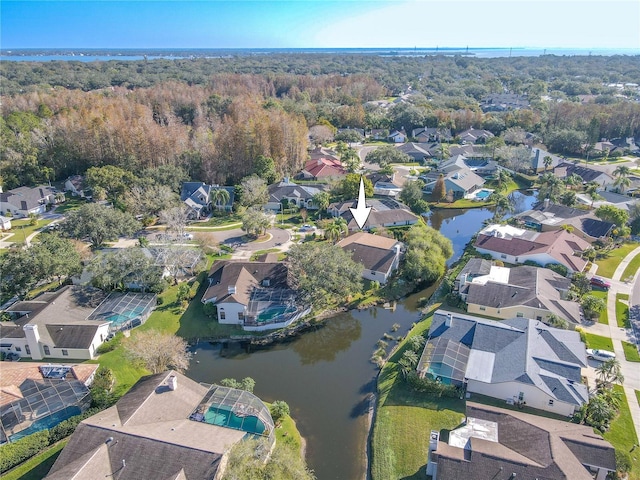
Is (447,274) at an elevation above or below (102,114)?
below

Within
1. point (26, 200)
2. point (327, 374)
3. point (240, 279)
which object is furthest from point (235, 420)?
point (26, 200)

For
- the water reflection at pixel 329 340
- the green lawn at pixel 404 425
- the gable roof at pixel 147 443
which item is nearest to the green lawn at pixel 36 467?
the gable roof at pixel 147 443

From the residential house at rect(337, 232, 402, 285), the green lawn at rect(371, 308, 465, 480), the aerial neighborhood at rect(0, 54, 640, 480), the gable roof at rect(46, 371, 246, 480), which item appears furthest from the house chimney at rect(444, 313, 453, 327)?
the gable roof at rect(46, 371, 246, 480)

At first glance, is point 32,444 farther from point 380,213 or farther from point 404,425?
point 380,213

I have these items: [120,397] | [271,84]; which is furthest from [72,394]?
[271,84]

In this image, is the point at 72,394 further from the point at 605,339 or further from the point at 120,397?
the point at 605,339
